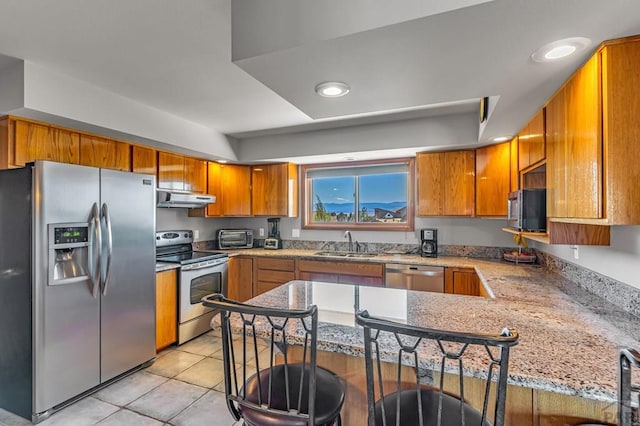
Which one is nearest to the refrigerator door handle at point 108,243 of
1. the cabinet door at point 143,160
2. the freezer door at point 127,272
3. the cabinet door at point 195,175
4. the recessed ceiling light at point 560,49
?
the freezer door at point 127,272

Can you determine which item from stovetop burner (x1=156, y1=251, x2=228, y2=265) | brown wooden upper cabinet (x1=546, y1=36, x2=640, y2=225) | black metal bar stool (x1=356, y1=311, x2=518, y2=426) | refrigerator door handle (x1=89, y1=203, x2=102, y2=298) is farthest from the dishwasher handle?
refrigerator door handle (x1=89, y1=203, x2=102, y2=298)

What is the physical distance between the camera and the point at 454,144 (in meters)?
3.15

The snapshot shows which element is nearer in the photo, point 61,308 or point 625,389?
point 625,389

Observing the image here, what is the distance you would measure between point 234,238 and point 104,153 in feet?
6.63

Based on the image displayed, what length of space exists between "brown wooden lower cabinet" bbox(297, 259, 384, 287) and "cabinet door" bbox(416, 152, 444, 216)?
84 cm

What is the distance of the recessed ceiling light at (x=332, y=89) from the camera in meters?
1.57

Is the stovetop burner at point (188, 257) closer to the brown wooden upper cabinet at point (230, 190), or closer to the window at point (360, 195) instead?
the brown wooden upper cabinet at point (230, 190)

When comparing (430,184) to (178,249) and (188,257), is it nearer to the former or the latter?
(188,257)

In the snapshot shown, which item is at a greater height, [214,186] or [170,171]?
[170,171]

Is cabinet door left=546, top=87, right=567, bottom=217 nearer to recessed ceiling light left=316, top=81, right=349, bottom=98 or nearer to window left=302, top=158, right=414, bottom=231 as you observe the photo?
recessed ceiling light left=316, top=81, right=349, bottom=98

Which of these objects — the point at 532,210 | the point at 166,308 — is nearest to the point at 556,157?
the point at 532,210

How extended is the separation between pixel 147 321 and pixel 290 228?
2251mm

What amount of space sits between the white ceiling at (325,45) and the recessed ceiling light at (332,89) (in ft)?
0.16

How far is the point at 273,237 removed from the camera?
4504 millimetres
